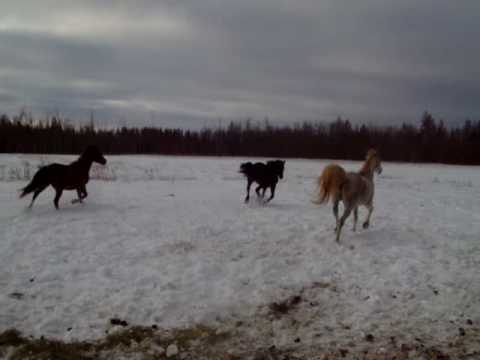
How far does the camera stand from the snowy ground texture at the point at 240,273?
4441 mm

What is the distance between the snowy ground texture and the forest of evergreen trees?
2305 inches

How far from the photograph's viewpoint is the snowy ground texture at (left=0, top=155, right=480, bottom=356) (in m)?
4.44

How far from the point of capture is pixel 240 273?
6.00 m

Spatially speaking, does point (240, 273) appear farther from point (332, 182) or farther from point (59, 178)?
point (59, 178)

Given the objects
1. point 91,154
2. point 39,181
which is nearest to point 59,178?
point 39,181

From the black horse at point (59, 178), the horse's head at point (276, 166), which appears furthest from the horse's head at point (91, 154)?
the horse's head at point (276, 166)

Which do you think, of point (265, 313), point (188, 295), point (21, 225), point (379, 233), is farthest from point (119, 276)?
point (379, 233)

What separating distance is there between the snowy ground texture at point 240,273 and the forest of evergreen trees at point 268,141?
58559mm

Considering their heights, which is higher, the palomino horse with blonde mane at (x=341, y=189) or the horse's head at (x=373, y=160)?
the horse's head at (x=373, y=160)

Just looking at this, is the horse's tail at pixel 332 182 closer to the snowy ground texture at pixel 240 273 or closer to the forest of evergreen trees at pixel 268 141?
the snowy ground texture at pixel 240 273

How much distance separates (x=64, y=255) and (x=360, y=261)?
586cm

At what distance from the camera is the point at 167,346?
3932mm

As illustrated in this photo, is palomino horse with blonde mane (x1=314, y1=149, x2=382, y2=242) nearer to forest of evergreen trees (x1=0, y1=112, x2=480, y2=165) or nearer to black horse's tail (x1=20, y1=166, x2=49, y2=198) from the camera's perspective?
black horse's tail (x1=20, y1=166, x2=49, y2=198)

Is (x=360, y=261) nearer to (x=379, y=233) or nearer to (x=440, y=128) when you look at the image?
(x=379, y=233)
